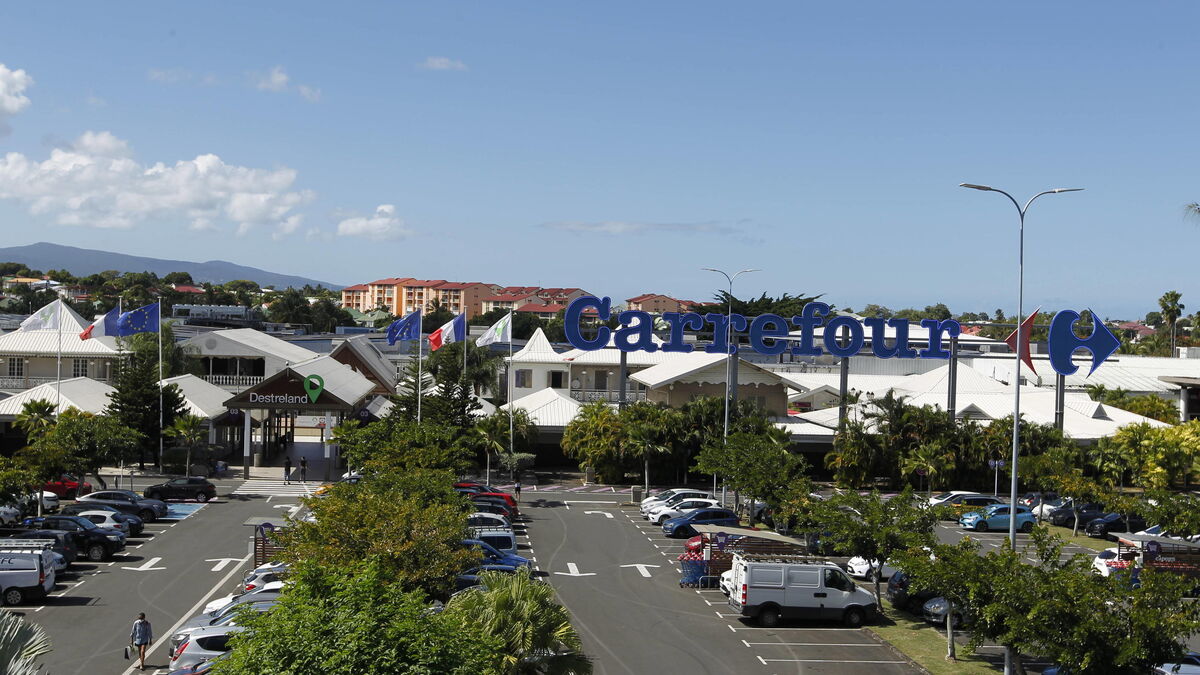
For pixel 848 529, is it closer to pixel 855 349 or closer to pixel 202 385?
pixel 855 349

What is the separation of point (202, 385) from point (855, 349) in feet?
130

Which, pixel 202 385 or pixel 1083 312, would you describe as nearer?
pixel 1083 312

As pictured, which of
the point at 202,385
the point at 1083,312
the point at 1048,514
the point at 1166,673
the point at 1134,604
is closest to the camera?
the point at 1134,604

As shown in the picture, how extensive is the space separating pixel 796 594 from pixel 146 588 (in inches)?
752

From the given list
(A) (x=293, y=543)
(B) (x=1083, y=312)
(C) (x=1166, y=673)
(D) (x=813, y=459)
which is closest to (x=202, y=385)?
(D) (x=813, y=459)

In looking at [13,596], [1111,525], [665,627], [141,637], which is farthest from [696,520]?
[13,596]

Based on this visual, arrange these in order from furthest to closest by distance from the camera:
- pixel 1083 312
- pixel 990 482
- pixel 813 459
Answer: pixel 813 459, pixel 990 482, pixel 1083 312

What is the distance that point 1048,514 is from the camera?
49344 millimetres

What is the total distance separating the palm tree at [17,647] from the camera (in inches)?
396

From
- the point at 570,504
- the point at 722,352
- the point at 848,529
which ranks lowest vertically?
the point at 570,504

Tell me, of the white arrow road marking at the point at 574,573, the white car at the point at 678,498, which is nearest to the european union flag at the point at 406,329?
the white car at the point at 678,498

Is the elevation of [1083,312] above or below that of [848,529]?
above

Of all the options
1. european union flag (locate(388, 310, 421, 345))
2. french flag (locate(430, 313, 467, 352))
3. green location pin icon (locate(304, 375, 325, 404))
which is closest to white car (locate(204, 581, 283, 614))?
french flag (locate(430, 313, 467, 352))

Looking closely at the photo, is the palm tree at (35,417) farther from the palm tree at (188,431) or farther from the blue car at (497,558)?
the blue car at (497,558)
